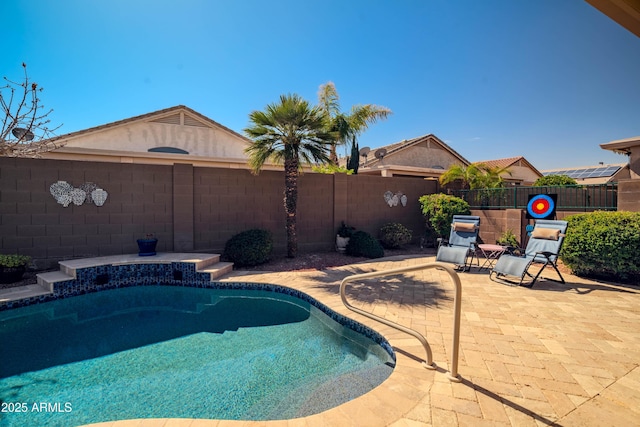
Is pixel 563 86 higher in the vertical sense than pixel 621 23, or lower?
higher

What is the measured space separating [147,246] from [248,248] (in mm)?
2890

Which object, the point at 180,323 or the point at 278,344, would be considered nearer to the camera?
the point at 278,344

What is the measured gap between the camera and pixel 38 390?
3.64m

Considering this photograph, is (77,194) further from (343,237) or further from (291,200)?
(343,237)

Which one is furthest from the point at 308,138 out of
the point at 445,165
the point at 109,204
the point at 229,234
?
the point at 445,165

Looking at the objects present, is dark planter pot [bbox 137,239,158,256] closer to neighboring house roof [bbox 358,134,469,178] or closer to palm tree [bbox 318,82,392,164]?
palm tree [bbox 318,82,392,164]

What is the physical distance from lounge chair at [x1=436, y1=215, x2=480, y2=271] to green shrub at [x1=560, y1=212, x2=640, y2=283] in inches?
85.0

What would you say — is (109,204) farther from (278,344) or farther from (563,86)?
(563,86)

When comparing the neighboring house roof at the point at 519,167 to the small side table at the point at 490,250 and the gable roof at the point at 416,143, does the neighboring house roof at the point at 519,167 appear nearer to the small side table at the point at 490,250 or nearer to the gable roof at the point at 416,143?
the gable roof at the point at 416,143

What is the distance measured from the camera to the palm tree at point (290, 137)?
8844 millimetres

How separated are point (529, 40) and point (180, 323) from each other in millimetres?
12410

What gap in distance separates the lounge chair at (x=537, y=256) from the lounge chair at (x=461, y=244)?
33.2 inches

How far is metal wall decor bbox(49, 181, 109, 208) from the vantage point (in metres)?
8.20

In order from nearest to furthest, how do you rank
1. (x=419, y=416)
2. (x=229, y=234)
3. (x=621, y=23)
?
(x=621, y=23) → (x=419, y=416) → (x=229, y=234)
